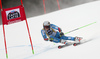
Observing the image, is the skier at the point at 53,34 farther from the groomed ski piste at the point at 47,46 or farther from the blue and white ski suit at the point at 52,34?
the groomed ski piste at the point at 47,46

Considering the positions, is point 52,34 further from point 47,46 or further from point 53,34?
point 47,46

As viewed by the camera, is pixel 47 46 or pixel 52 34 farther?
pixel 47 46

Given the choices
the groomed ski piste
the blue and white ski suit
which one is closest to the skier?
the blue and white ski suit

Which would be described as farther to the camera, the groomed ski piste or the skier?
the skier

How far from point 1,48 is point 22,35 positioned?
0.98 m

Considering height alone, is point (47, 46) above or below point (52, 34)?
below

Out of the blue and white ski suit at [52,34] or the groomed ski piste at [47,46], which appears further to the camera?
the blue and white ski suit at [52,34]

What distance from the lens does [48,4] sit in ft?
34.8

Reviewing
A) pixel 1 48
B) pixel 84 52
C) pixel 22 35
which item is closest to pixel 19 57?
pixel 1 48

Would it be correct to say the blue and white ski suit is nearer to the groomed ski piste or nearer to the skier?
the skier

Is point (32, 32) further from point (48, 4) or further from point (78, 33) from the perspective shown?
point (48, 4)

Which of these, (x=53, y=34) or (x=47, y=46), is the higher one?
(x=53, y=34)

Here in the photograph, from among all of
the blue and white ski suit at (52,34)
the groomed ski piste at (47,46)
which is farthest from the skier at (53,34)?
the groomed ski piste at (47,46)

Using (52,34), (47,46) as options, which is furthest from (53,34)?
(47,46)
